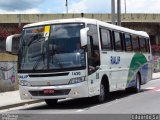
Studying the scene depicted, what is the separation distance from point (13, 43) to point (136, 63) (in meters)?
7.83

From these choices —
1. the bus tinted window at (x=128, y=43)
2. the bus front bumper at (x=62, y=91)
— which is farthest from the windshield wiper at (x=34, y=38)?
the bus tinted window at (x=128, y=43)

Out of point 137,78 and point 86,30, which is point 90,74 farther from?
point 137,78

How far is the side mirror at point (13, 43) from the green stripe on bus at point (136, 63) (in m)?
6.33

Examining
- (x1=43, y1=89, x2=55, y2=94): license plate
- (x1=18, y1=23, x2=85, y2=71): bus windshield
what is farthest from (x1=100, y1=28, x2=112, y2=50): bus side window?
(x1=43, y1=89, x2=55, y2=94): license plate

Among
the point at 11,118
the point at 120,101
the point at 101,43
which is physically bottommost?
the point at 120,101

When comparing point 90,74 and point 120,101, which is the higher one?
point 90,74

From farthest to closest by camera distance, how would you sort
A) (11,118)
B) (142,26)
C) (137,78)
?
(142,26) < (137,78) < (11,118)

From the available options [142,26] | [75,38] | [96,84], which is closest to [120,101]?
[96,84]

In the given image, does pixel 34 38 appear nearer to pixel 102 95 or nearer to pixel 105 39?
pixel 105 39

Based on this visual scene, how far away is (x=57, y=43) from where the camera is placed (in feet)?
56.1

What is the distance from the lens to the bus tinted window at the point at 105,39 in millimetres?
19000

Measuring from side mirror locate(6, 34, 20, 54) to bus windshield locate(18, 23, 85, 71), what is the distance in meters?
0.43

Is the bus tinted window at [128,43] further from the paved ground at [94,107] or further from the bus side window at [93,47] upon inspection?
the bus side window at [93,47]

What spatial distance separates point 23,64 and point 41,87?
43.8 inches
